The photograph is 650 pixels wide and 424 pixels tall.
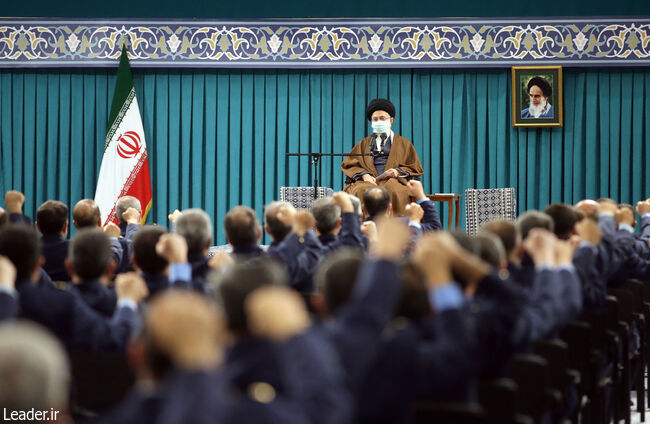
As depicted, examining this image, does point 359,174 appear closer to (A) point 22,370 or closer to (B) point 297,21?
(B) point 297,21

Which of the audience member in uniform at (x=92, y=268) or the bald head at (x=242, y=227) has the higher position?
the bald head at (x=242, y=227)

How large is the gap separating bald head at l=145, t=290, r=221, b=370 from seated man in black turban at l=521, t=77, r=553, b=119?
1028cm

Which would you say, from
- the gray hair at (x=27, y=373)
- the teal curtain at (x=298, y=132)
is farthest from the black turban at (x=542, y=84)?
the gray hair at (x=27, y=373)

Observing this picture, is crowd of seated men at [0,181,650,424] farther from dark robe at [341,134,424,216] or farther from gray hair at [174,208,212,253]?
dark robe at [341,134,424,216]

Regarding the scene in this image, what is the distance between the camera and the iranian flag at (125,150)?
1073cm

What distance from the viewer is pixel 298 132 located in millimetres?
11516

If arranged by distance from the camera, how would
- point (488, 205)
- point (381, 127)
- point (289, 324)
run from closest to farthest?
point (289, 324), point (381, 127), point (488, 205)

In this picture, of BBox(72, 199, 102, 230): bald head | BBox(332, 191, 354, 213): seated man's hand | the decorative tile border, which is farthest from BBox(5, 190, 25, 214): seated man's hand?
the decorative tile border

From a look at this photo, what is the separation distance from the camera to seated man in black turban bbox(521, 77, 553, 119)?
36.4 feet

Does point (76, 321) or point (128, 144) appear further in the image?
point (128, 144)

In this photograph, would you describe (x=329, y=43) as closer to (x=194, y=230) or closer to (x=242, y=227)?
(x=242, y=227)

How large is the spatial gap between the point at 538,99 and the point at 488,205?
68.7 inches

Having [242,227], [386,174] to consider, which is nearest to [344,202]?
[242,227]

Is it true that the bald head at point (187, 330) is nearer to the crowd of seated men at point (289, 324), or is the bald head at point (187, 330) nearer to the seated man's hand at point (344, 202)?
the crowd of seated men at point (289, 324)
